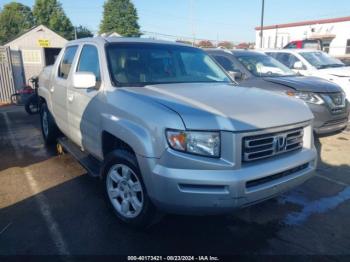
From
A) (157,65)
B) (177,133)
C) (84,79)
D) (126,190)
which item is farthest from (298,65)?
(177,133)

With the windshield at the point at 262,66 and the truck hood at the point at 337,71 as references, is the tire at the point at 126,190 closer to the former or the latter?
the windshield at the point at 262,66

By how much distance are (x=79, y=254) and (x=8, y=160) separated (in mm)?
3381

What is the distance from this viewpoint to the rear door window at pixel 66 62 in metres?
4.80

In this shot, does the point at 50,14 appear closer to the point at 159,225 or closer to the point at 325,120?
the point at 325,120

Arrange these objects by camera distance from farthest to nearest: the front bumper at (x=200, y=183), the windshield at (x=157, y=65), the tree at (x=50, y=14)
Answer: the tree at (x=50, y=14), the windshield at (x=157, y=65), the front bumper at (x=200, y=183)

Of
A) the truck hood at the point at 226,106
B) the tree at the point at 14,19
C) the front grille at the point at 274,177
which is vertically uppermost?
the tree at the point at 14,19

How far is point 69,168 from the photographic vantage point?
16.7 ft

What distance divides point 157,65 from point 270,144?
70.3 inches

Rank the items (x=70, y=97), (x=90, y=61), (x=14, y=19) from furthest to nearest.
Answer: (x=14, y=19), (x=70, y=97), (x=90, y=61)

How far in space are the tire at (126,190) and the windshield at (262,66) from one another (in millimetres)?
4552

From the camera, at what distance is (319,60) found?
31.2 feet

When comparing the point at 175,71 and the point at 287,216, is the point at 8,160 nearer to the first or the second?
the point at 175,71

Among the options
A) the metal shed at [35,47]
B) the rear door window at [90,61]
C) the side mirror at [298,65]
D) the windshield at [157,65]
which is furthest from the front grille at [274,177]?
the metal shed at [35,47]

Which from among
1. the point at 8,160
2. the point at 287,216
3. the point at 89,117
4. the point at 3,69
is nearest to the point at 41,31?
the point at 3,69
